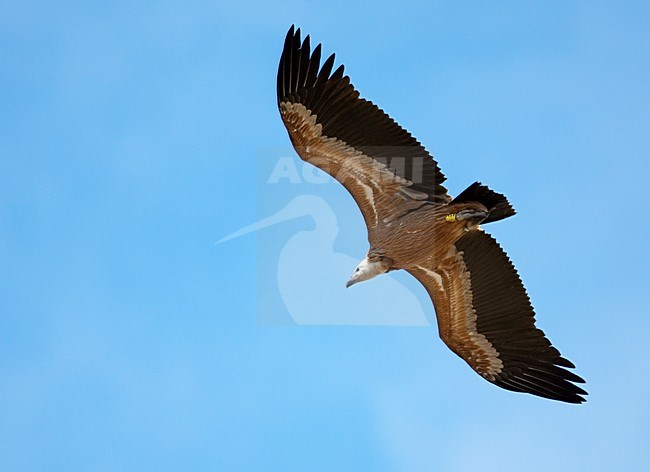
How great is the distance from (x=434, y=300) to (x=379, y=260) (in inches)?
45.8

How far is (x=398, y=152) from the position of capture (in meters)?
12.5

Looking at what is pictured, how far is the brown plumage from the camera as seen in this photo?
1235cm

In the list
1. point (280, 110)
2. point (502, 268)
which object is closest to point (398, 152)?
point (280, 110)

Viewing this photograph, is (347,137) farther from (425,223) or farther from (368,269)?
(368,269)

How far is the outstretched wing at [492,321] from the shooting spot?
1367 centimetres

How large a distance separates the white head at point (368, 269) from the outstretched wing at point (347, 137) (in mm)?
729

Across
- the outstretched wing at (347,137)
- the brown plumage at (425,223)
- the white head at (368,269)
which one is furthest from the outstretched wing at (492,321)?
the outstretched wing at (347,137)

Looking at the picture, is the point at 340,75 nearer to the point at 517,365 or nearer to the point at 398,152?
the point at 398,152

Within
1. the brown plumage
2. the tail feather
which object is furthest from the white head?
the tail feather

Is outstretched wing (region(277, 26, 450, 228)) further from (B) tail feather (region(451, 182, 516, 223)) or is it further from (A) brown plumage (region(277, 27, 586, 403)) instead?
(B) tail feather (region(451, 182, 516, 223))

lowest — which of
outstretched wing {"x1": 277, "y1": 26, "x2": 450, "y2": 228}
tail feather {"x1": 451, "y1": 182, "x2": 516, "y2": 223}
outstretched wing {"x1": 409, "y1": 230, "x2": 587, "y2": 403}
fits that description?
outstretched wing {"x1": 409, "y1": 230, "x2": 587, "y2": 403}

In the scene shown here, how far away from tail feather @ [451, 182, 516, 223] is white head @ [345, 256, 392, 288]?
4.34 ft

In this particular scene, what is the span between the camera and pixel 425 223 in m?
13.1

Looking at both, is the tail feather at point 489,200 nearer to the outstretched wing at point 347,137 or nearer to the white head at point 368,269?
the outstretched wing at point 347,137
